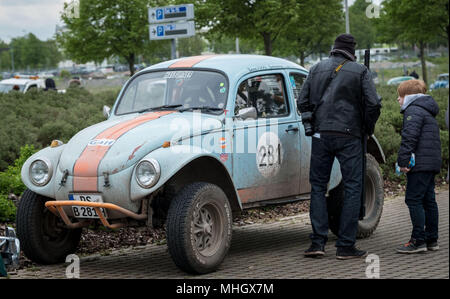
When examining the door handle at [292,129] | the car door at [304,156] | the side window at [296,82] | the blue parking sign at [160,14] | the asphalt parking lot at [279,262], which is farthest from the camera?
the blue parking sign at [160,14]

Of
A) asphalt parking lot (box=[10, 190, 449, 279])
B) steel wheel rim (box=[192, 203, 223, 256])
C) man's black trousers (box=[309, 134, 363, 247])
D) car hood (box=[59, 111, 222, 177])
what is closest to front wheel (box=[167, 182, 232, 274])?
steel wheel rim (box=[192, 203, 223, 256])

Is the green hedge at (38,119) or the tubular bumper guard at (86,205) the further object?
the green hedge at (38,119)

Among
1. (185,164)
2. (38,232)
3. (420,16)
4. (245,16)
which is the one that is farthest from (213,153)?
(420,16)

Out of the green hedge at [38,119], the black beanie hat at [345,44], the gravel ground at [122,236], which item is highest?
the black beanie hat at [345,44]

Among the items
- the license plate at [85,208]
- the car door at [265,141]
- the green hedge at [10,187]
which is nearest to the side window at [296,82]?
the car door at [265,141]

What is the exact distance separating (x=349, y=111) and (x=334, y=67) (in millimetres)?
454

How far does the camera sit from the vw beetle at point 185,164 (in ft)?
21.4

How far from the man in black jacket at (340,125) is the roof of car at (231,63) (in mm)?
838

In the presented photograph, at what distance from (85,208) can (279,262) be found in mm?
1893

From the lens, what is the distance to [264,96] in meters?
8.02

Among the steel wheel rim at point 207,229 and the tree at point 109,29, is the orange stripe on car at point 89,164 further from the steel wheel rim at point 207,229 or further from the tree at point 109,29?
the tree at point 109,29

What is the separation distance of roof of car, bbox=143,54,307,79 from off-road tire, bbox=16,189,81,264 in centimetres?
201

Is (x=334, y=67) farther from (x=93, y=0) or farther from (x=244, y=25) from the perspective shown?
(x=93, y=0)

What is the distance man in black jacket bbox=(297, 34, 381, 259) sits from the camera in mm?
7098
